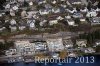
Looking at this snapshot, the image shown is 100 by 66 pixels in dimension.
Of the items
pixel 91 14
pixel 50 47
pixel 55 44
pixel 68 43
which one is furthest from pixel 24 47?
pixel 91 14

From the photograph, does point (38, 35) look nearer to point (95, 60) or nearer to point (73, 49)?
point (73, 49)

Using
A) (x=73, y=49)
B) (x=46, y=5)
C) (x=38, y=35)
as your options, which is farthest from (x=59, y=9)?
(x=73, y=49)

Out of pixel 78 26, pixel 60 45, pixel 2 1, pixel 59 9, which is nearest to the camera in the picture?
pixel 60 45

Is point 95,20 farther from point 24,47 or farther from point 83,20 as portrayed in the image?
point 24,47

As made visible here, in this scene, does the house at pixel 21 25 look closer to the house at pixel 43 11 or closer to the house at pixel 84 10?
the house at pixel 43 11

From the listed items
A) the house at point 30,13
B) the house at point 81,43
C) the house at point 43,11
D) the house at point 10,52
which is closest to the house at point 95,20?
the house at point 81,43

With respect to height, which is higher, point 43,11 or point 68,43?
point 43,11
